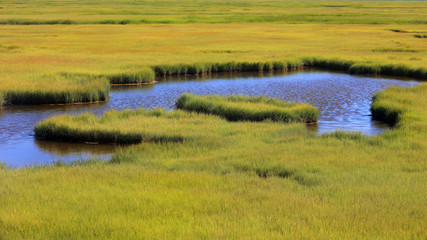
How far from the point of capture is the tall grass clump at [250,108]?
20.2 metres

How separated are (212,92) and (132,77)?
5789 mm

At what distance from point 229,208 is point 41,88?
1855cm

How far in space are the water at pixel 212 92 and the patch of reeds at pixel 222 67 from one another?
1261 mm

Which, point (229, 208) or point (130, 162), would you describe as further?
point (130, 162)

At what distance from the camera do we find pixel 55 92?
988 inches

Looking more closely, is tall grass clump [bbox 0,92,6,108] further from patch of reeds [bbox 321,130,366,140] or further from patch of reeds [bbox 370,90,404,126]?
patch of reeds [bbox 370,90,404,126]

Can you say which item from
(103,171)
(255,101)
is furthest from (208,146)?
(255,101)

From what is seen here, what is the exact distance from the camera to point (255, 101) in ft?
75.0

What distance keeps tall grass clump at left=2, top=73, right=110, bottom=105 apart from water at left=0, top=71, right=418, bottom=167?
65 centimetres

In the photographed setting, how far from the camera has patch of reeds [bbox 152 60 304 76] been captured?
35.5m

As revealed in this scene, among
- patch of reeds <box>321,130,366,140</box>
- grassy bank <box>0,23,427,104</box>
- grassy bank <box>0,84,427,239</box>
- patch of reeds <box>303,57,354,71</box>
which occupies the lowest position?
patch of reeds <box>303,57,354,71</box>

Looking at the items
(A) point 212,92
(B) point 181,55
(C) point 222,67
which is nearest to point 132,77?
(A) point 212,92

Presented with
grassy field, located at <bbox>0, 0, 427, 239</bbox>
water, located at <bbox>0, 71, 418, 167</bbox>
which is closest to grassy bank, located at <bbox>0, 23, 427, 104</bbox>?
water, located at <bbox>0, 71, 418, 167</bbox>

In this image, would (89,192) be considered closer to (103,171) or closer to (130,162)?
(103,171)
